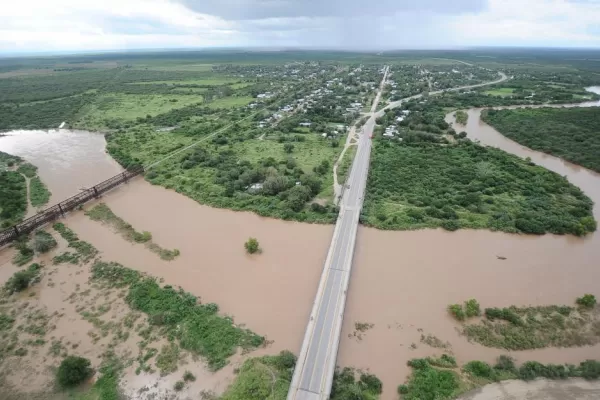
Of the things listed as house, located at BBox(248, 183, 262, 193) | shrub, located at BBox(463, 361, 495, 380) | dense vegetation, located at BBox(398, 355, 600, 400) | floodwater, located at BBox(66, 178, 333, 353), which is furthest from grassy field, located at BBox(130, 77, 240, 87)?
shrub, located at BBox(463, 361, 495, 380)

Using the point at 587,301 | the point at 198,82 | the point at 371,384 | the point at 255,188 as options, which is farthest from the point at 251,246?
the point at 198,82

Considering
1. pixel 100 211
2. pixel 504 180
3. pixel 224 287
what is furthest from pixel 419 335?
pixel 100 211

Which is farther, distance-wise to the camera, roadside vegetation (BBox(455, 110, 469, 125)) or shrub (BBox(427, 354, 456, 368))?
roadside vegetation (BBox(455, 110, 469, 125))

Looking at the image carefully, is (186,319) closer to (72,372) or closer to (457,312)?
(72,372)

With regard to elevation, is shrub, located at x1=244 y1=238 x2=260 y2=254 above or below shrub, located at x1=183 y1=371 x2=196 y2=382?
above

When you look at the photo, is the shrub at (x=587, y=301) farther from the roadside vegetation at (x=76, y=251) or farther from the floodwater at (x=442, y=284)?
the roadside vegetation at (x=76, y=251)

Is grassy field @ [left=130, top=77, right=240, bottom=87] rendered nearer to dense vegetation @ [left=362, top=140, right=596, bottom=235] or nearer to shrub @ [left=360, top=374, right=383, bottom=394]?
dense vegetation @ [left=362, top=140, right=596, bottom=235]
